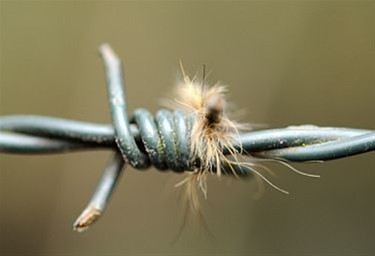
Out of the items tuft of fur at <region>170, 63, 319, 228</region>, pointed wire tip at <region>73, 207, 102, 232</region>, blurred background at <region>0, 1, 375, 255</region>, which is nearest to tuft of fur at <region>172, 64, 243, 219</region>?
tuft of fur at <region>170, 63, 319, 228</region>

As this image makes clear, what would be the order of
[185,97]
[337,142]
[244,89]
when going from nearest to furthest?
[337,142], [185,97], [244,89]

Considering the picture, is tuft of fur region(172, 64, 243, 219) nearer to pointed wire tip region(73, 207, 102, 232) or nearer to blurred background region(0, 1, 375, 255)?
pointed wire tip region(73, 207, 102, 232)

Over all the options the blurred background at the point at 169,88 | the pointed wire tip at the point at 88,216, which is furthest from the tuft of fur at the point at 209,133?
the blurred background at the point at 169,88

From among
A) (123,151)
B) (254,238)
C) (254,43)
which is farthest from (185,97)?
(254,43)

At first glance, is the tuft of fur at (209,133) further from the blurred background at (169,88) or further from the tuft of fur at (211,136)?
the blurred background at (169,88)

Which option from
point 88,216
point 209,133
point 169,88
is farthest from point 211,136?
point 169,88

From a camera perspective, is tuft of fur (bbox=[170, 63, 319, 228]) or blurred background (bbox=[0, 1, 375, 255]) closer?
tuft of fur (bbox=[170, 63, 319, 228])

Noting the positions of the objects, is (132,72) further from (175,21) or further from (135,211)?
(135,211)
